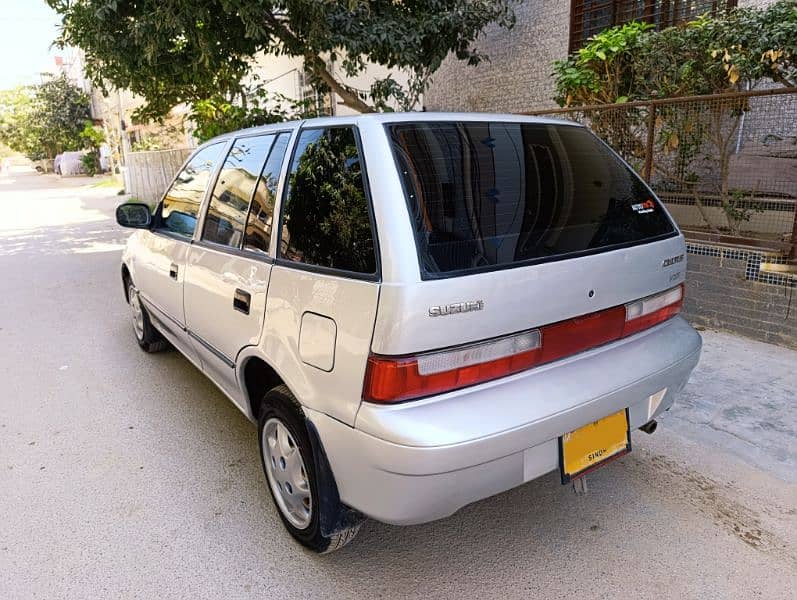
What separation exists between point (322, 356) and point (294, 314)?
0.25 metres

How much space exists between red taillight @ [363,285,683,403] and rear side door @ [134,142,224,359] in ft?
6.35

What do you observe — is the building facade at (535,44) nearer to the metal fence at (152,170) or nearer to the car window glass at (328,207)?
the car window glass at (328,207)

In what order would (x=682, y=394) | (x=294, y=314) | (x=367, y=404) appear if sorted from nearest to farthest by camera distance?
(x=367, y=404) < (x=294, y=314) < (x=682, y=394)

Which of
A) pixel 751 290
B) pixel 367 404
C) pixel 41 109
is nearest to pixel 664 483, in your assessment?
pixel 367 404

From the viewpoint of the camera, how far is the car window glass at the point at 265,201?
2496mm

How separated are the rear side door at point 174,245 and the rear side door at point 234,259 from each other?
0.19 m

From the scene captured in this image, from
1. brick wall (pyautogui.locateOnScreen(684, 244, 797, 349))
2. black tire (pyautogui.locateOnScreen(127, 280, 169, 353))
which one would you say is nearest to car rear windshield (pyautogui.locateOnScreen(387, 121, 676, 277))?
brick wall (pyautogui.locateOnScreen(684, 244, 797, 349))

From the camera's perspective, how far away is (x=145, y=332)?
4.59m

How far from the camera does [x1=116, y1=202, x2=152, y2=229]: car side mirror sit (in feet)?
12.7

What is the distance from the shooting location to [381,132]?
2.10 meters

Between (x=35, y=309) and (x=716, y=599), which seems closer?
(x=716, y=599)

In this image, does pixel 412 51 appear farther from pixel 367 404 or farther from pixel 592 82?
pixel 367 404

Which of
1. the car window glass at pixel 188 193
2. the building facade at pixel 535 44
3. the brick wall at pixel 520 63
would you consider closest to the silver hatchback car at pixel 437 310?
the car window glass at pixel 188 193

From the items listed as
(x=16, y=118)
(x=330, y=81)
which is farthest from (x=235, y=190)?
(x=16, y=118)
